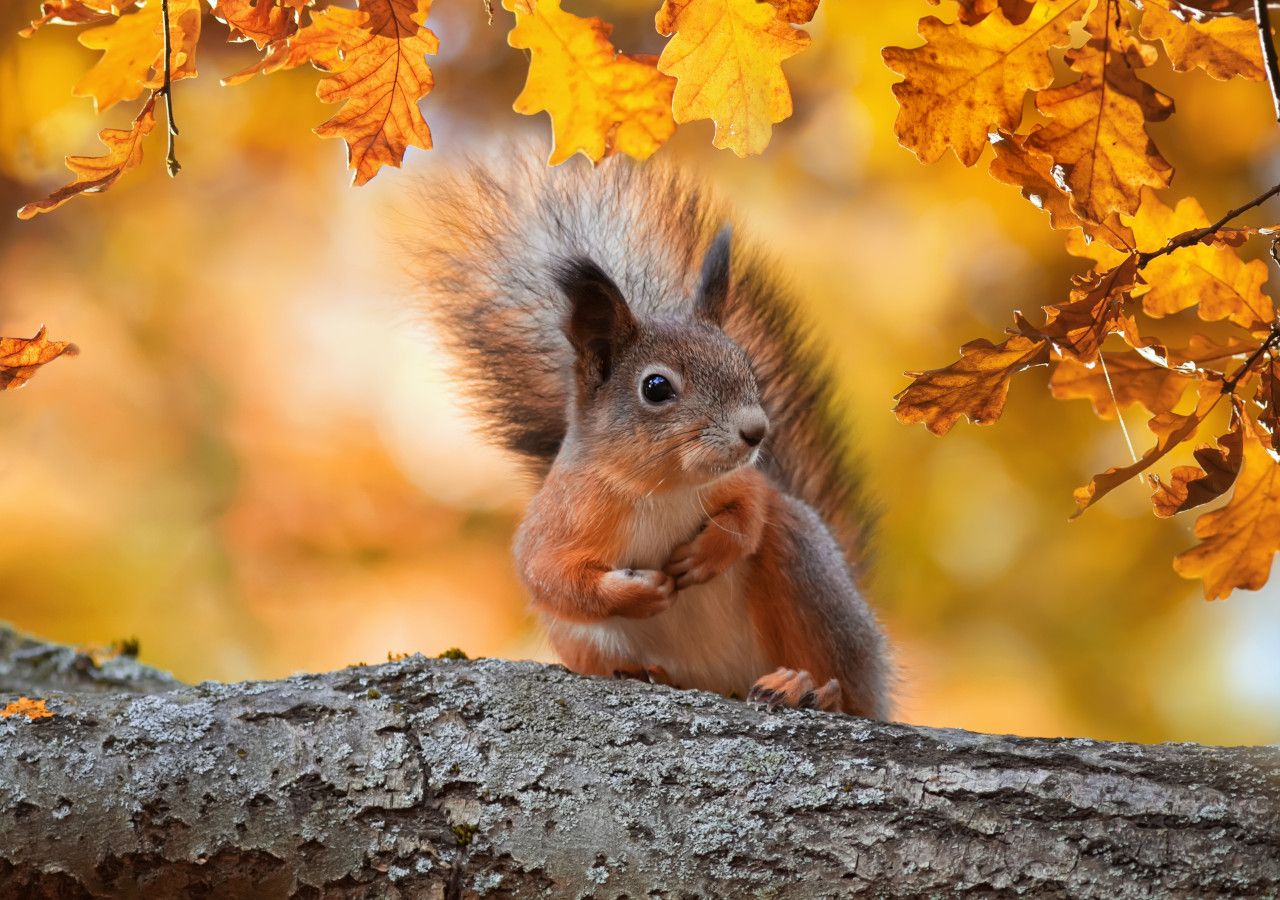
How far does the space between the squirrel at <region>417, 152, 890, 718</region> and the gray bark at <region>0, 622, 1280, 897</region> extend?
1.05ft

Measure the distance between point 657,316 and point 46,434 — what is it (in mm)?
2239

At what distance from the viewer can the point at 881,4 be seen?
3549 mm

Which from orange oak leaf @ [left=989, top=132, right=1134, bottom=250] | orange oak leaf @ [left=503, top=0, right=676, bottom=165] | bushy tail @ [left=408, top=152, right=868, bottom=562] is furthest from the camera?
bushy tail @ [left=408, top=152, right=868, bottom=562]

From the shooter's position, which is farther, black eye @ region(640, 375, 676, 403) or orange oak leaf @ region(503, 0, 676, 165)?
black eye @ region(640, 375, 676, 403)

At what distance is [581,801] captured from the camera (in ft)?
5.36

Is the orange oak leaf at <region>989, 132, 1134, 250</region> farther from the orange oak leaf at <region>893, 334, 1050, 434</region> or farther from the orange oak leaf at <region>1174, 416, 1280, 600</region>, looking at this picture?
the orange oak leaf at <region>1174, 416, 1280, 600</region>

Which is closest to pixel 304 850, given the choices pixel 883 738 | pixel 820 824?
pixel 820 824

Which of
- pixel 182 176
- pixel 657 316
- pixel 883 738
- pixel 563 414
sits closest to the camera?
pixel 883 738

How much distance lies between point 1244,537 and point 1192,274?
340 mm

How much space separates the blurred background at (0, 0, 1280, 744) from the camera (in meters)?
3.53

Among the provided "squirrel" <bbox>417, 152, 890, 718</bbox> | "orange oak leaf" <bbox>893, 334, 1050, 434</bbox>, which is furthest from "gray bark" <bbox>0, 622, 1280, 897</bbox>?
"orange oak leaf" <bbox>893, 334, 1050, 434</bbox>

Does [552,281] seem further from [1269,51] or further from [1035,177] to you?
[1269,51]

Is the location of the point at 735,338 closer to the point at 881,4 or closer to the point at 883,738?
the point at 883,738

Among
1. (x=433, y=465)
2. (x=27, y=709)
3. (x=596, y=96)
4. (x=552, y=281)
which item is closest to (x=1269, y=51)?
(x=596, y=96)
